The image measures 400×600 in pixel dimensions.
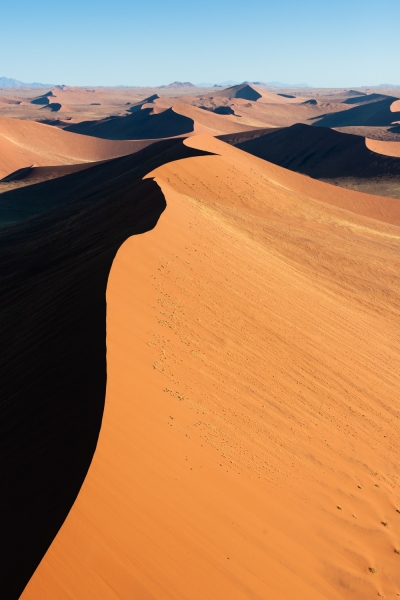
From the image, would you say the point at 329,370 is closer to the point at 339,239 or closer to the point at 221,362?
the point at 221,362

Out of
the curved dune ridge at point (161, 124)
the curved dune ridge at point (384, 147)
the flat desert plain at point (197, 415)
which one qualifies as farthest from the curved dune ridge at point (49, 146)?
the flat desert plain at point (197, 415)

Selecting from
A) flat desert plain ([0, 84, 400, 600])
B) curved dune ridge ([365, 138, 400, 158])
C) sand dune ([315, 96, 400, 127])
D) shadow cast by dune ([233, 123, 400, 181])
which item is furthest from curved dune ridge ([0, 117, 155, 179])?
sand dune ([315, 96, 400, 127])

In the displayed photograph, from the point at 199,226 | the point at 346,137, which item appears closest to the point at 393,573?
the point at 199,226

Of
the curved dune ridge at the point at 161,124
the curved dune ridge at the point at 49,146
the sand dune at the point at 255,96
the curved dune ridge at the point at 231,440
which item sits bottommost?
the curved dune ridge at the point at 231,440

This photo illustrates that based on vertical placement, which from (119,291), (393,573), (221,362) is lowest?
(393,573)

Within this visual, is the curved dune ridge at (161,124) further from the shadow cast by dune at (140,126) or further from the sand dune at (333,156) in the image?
the sand dune at (333,156)

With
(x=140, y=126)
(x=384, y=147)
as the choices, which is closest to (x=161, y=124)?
(x=140, y=126)
